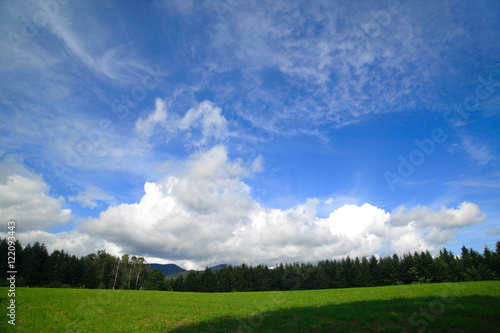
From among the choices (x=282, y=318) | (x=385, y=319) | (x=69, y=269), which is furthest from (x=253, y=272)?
(x=385, y=319)

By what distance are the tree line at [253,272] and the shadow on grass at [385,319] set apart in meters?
74.7

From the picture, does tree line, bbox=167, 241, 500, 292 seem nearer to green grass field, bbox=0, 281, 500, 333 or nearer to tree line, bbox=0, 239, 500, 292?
tree line, bbox=0, 239, 500, 292

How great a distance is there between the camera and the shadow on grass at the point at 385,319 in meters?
12.9

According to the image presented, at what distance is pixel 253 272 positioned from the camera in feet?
324

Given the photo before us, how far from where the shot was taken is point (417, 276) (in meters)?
76.1

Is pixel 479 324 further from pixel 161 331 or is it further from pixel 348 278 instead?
pixel 348 278

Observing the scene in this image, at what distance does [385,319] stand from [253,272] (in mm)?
91392

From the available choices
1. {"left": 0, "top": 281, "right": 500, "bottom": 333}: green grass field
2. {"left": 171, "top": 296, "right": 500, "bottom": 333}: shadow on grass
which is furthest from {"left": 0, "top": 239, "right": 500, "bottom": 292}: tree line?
{"left": 171, "top": 296, "right": 500, "bottom": 333}: shadow on grass

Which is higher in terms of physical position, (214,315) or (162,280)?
(214,315)

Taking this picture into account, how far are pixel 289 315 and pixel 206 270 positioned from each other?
309 ft

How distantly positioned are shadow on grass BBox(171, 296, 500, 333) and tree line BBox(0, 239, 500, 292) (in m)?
74.7

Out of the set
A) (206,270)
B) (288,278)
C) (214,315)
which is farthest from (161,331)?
(206,270)

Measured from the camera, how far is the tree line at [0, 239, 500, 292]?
69.9 m

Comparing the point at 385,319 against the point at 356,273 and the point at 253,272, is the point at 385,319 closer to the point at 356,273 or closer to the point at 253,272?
the point at 356,273
